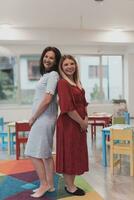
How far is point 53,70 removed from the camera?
3135 mm

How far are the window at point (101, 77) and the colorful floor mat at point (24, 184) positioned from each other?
6.35 metres

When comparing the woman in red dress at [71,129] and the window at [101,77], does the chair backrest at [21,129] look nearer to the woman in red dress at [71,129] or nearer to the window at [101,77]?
the woman in red dress at [71,129]

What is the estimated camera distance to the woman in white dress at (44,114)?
119 inches

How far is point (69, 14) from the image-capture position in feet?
21.3

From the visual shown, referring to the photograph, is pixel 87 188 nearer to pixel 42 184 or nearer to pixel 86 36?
pixel 42 184

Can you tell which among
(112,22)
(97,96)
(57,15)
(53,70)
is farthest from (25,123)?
(97,96)

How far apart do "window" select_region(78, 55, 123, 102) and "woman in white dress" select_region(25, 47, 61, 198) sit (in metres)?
7.30

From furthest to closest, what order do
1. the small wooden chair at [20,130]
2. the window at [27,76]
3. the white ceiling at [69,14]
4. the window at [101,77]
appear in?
the window at [101,77], the window at [27,76], the white ceiling at [69,14], the small wooden chair at [20,130]

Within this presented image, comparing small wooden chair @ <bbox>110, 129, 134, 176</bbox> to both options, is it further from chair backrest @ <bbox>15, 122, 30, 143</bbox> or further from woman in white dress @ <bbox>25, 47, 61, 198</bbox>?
chair backrest @ <bbox>15, 122, 30, 143</bbox>

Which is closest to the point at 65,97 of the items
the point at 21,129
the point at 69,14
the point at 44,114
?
the point at 44,114

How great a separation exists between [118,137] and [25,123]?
1.60 meters

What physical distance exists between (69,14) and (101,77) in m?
4.37

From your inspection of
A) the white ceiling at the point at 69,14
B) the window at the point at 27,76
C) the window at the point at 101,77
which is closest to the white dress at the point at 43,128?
the white ceiling at the point at 69,14

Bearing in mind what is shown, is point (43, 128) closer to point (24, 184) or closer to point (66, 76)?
point (66, 76)
